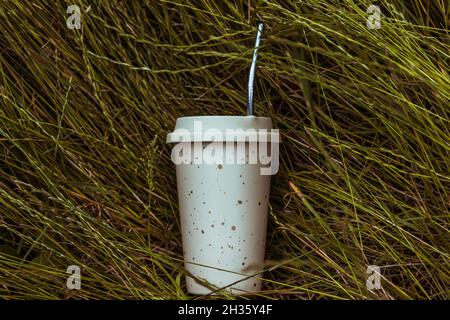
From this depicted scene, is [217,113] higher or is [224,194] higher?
[217,113]

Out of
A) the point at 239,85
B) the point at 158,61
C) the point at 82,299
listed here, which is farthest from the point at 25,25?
the point at 82,299

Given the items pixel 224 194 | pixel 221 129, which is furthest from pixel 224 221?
pixel 221 129

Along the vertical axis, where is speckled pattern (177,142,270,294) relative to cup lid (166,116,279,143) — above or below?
below

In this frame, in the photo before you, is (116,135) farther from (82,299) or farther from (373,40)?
(373,40)

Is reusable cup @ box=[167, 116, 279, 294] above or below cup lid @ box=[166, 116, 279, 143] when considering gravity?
below

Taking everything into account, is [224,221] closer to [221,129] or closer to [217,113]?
[221,129]

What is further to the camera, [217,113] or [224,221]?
[217,113]
